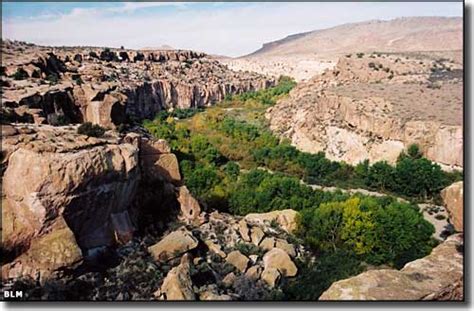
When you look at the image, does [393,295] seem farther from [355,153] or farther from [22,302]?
[355,153]

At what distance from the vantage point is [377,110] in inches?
812

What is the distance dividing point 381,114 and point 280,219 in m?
10.9

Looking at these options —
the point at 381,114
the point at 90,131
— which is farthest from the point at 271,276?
the point at 381,114

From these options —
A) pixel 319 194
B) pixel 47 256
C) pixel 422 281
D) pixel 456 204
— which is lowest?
pixel 319 194

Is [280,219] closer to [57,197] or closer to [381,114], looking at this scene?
[57,197]

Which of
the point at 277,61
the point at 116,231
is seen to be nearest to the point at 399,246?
the point at 116,231

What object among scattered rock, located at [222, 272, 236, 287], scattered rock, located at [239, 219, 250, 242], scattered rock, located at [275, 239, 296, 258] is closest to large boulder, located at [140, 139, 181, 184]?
scattered rock, located at [239, 219, 250, 242]

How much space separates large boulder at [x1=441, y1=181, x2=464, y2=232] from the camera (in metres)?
6.14

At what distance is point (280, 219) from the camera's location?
35.7ft

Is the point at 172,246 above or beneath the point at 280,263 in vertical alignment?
above

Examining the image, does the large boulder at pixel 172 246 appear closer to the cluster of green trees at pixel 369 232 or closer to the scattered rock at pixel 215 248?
the scattered rock at pixel 215 248

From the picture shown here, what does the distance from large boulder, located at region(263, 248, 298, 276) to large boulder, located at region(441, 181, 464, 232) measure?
2.89 m

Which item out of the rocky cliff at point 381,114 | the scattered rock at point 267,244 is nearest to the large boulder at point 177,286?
the scattered rock at point 267,244

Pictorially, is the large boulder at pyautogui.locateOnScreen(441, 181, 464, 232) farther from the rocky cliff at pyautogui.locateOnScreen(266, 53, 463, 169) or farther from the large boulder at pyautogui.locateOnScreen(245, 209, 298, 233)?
the rocky cliff at pyautogui.locateOnScreen(266, 53, 463, 169)
